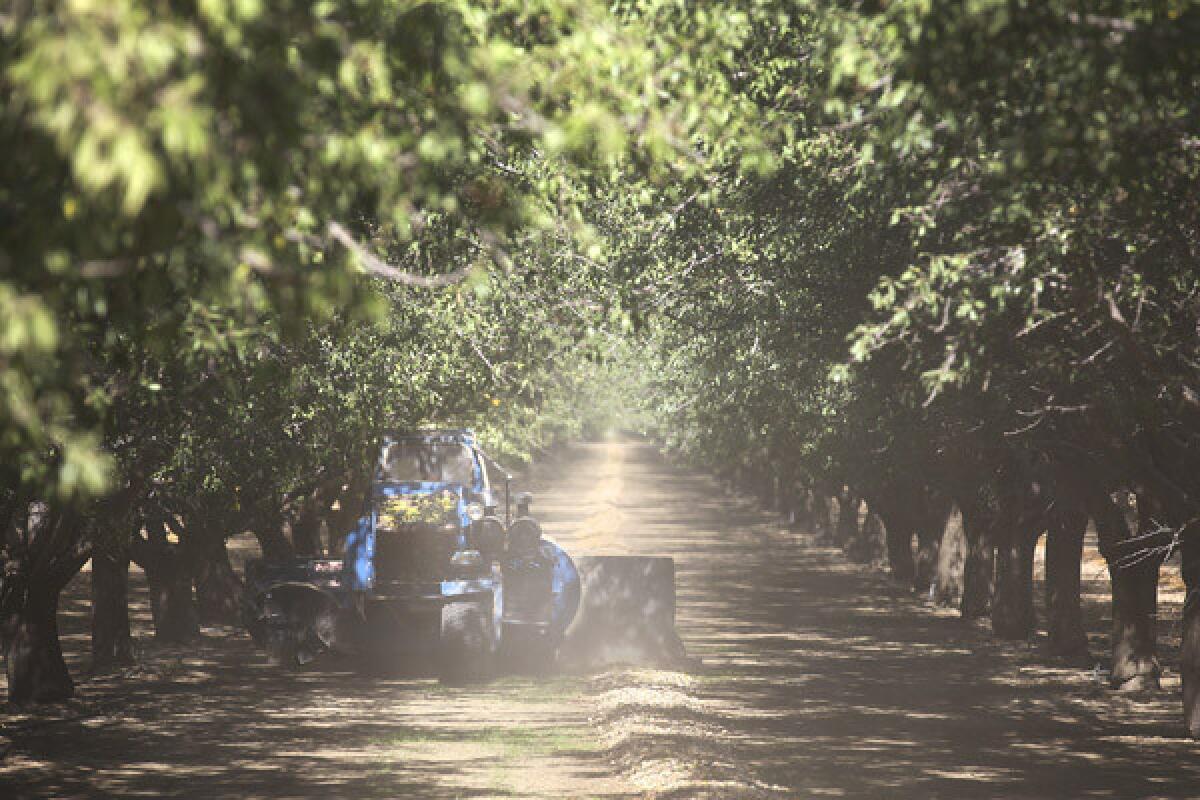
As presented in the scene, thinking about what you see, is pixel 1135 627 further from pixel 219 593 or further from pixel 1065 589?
pixel 219 593

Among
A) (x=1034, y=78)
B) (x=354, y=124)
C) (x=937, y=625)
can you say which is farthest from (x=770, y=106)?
(x=937, y=625)

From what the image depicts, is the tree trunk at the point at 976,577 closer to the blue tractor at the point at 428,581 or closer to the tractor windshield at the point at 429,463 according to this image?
the blue tractor at the point at 428,581

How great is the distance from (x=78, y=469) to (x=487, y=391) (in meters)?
21.2

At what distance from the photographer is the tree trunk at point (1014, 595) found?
101ft

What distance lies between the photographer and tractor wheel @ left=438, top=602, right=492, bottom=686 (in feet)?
78.0

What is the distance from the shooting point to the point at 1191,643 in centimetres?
2034

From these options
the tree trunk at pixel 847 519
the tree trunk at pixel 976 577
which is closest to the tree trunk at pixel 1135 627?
the tree trunk at pixel 976 577

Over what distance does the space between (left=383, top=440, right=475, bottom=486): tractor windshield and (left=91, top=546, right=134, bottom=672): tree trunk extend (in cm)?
435

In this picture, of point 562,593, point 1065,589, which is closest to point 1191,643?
point 1065,589

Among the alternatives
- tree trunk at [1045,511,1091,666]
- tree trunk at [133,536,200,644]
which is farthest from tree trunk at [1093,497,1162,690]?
tree trunk at [133,536,200,644]

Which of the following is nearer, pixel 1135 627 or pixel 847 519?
pixel 1135 627

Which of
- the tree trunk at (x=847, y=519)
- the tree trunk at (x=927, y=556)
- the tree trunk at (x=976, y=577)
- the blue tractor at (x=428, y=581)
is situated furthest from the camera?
the tree trunk at (x=847, y=519)

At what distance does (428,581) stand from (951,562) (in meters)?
17.9

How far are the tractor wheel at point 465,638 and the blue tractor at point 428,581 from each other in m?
0.01
